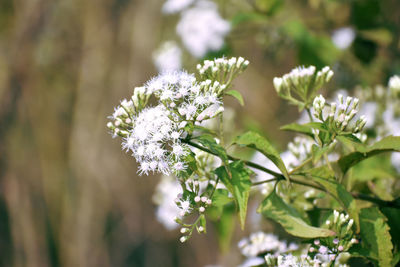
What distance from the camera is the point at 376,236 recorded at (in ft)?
3.97

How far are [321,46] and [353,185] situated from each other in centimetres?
129

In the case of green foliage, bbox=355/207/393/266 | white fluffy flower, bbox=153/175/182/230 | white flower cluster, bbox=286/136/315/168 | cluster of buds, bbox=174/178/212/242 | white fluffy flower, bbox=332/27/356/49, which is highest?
white fluffy flower, bbox=332/27/356/49

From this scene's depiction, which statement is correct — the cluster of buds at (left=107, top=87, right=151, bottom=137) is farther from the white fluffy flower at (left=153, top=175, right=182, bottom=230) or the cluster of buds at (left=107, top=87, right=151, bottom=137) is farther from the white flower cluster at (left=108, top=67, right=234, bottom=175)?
the white fluffy flower at (left=153, top=175, right=182, bottom=230)

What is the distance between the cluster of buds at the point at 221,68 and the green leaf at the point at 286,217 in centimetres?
38

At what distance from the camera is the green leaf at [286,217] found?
1172mm

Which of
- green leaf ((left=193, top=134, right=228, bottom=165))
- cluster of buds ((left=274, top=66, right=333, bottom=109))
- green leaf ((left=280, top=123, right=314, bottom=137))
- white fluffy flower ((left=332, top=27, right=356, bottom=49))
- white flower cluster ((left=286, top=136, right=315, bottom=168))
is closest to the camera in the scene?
green leaf ((left=193, top=134, right=228, bottom=165))

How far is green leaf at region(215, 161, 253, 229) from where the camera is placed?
1.15m

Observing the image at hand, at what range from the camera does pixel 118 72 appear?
482 centimetres

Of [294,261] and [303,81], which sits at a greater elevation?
[303,81]

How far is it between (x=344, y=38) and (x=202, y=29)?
0.92 meters

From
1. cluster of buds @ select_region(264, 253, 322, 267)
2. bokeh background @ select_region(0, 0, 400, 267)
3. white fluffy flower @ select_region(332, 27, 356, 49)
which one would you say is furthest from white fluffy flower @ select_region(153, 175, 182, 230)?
bokeh background @ select_region(0, 0, 400, 267)

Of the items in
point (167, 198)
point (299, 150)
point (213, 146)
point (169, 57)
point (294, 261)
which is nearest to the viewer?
point (213, 146)

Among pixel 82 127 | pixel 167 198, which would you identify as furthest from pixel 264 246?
pixel 82 127

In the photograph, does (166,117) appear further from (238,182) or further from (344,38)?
(344,38)
